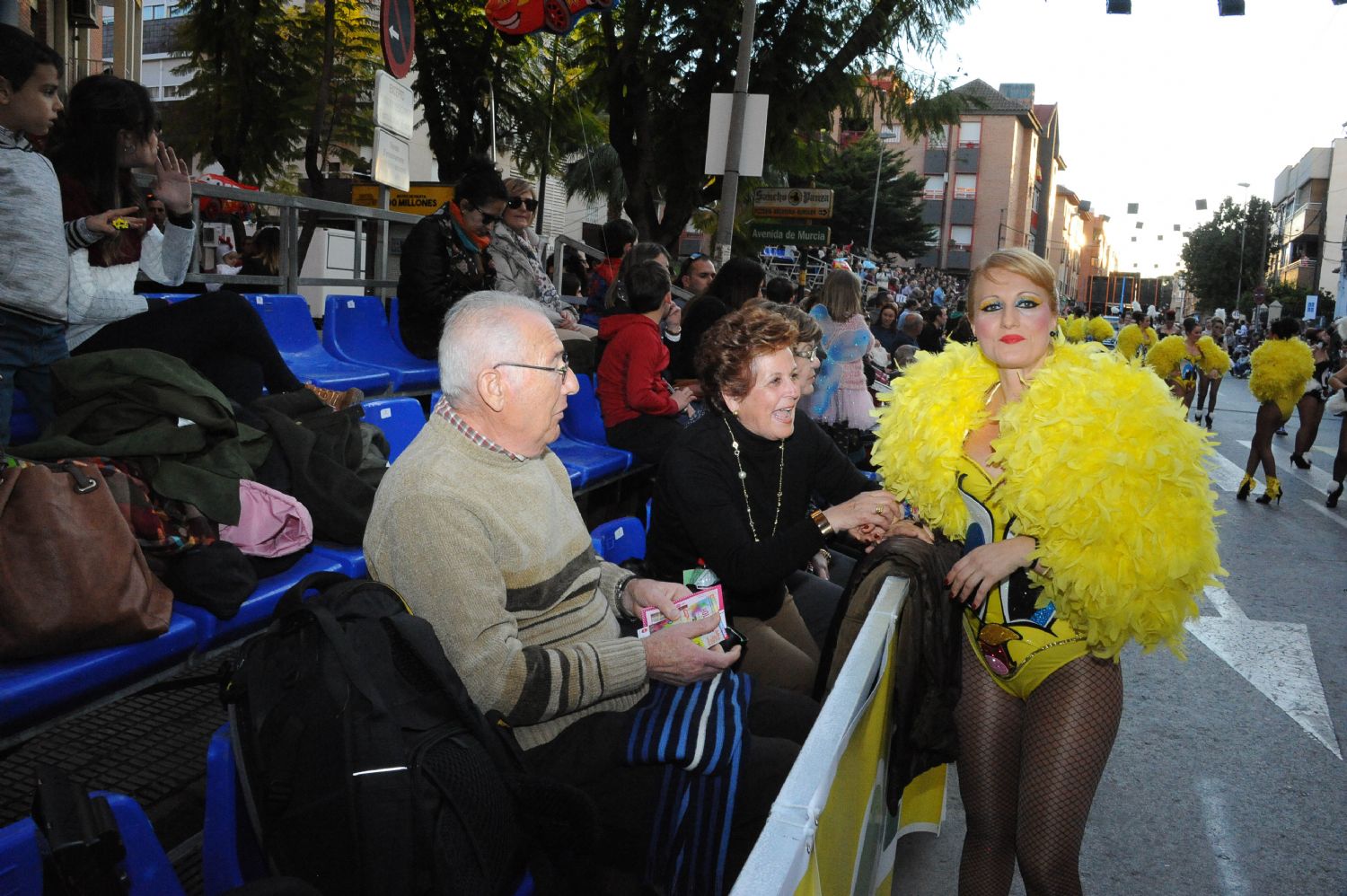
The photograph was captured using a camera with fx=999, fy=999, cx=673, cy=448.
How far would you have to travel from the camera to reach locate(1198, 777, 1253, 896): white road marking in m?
3.38

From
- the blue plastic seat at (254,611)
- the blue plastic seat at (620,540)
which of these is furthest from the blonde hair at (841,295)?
the blue plastic seat at (254,611)

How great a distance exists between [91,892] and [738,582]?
1.93 m

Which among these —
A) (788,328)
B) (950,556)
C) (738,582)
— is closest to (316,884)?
(738,582)

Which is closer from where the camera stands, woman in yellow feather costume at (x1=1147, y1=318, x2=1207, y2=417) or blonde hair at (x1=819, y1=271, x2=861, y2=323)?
blonde hair at (x1=819, y1=271, x2=861, y2=323)

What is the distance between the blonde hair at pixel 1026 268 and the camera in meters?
2.76

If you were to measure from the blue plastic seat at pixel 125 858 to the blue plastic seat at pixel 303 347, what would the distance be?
416cm

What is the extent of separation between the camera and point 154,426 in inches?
117

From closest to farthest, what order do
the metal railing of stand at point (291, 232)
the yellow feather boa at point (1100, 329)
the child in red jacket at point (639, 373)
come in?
1. the metal railing of stand at point (291, 232)
2. the child in red jacket at point (639, 373)
3. the yellow feather boa at point (1100, 329)

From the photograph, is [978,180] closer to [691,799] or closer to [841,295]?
[841,295]

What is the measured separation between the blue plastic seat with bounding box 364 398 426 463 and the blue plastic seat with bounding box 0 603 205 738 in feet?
6.45

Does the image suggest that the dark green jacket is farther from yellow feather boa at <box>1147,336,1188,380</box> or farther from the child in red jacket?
yellow feather boa at <box>1147,336,1188,380</box>

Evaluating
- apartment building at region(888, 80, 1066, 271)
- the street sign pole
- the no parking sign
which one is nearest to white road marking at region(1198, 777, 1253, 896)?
the no parking sign

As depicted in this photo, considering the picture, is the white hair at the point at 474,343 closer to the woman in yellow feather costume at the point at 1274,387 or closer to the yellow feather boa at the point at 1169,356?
the woman in yellow feather costume at the point at 1274,387

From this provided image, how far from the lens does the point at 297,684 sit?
1794mm
